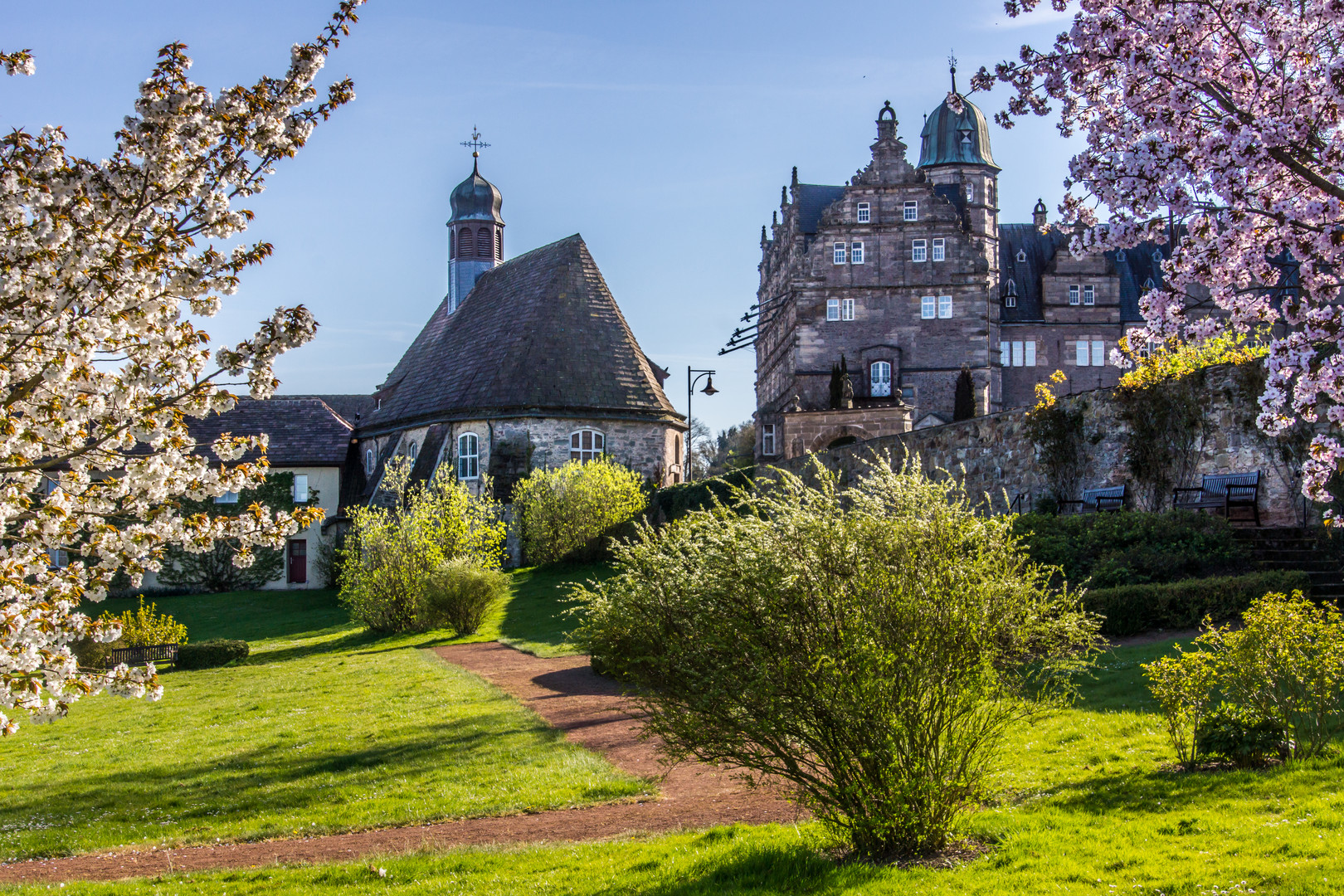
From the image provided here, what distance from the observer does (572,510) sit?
3662cm

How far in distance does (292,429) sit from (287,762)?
41243 mm

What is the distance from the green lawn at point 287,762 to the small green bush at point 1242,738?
16.4ft

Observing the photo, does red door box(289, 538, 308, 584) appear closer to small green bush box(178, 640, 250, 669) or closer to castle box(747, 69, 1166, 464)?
castle box(747, 69, 1166, 464)

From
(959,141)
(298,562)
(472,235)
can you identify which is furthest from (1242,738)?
(472,235)

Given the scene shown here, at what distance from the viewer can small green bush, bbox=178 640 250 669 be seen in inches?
952

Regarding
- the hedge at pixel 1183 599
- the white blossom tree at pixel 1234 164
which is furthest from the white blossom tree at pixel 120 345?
the hedge at pixel 1183 599

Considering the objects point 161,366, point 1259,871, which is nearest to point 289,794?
point 161,366

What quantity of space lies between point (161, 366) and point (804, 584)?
14.4ft

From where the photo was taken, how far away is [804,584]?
23.5 ft

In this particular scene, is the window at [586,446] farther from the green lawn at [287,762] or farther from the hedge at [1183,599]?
the hedge at [1183,599]

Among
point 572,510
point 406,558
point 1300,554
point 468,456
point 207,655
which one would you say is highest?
point 468,456

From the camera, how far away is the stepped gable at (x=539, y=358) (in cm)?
4191

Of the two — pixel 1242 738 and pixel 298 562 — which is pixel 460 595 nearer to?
pixel 1242 738

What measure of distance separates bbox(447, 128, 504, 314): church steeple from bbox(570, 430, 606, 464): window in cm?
2170
